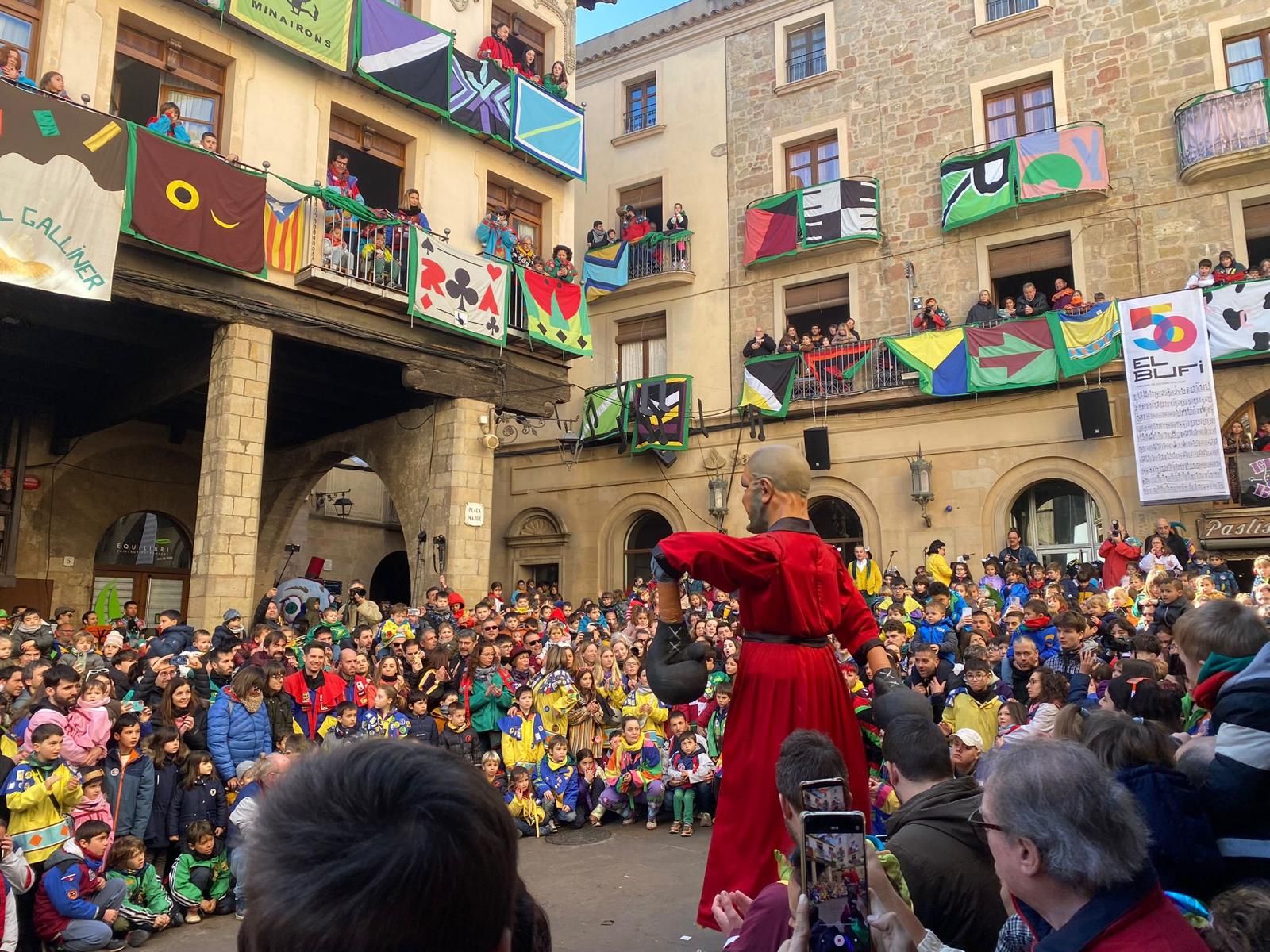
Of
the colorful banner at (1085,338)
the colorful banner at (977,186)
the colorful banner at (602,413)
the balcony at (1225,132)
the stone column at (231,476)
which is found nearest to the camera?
the stone column at (231,476)

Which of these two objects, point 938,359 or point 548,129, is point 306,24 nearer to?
point 548,129

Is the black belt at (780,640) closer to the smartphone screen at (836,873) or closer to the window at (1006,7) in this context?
the smartphone screen at (836,873)

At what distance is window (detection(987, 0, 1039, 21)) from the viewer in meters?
16.8

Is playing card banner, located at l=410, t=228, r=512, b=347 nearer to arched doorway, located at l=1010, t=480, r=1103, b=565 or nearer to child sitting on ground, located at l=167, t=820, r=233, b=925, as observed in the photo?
child sitting on ground, located at l=167, t=820, r=233, b=925

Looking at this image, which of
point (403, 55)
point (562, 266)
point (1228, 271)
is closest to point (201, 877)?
point (562, 266)

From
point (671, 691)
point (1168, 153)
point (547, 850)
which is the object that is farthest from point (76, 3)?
point (1168, 153)

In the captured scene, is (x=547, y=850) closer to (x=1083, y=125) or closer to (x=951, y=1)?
(x=1083, y=125)

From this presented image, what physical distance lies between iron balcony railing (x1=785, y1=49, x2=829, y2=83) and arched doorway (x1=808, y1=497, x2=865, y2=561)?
8.86 m

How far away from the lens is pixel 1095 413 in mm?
14430

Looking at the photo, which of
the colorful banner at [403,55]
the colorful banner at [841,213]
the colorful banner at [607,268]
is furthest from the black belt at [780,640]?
the colorful banner at [607,268]

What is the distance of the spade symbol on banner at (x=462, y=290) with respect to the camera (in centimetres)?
1377

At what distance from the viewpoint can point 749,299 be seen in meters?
19.0

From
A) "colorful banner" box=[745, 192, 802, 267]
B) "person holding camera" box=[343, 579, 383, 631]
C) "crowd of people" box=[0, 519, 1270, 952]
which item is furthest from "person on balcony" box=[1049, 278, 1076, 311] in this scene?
"person holding camera" box=[343, 579, 383, 631]

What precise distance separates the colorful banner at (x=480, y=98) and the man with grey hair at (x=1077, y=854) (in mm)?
14369
